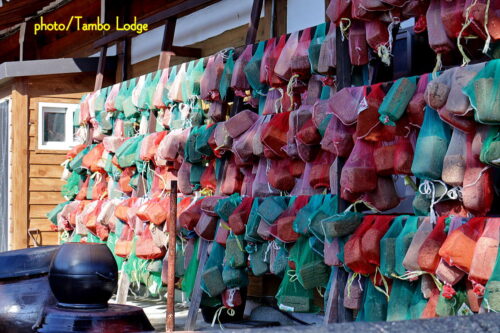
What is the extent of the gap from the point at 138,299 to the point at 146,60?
2.58 metres

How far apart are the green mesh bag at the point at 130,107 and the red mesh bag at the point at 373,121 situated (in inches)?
140

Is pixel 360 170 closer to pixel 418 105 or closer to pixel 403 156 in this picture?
pixel 403 156

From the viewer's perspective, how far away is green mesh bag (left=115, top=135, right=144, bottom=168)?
7488 millimetres

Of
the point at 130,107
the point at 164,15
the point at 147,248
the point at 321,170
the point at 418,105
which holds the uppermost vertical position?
the point at 164,15

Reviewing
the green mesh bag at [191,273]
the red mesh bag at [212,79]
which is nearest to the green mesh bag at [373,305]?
the green mesh bag at [191,273]

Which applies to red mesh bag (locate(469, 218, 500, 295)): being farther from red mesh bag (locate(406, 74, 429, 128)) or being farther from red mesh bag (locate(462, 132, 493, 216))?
red mesh bag (locate(406, 74, 429, 128))

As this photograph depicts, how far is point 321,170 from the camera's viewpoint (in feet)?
16.7

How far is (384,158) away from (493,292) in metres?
1.05

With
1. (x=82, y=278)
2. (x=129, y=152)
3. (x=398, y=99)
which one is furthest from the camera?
(x=129, y=152)

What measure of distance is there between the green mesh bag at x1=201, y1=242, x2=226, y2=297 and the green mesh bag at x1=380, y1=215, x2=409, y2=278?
5.71 ft

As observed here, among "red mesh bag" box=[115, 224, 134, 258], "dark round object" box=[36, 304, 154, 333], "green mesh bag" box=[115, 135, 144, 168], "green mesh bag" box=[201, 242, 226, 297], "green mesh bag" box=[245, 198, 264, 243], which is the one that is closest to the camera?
"dark round object" box=[36, 304, 154, 333]

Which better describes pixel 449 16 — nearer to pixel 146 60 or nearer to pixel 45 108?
pixel 146 60

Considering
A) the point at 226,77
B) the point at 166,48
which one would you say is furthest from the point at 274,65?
the point at 166,48

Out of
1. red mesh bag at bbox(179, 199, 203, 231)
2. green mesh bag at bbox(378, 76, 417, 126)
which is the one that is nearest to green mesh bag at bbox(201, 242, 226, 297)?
red mesh bag at bbox(179, 199, 203, 231)
